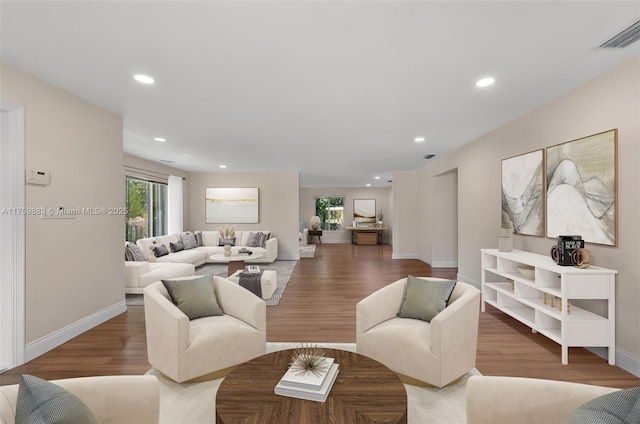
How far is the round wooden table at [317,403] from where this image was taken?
55.2 inches

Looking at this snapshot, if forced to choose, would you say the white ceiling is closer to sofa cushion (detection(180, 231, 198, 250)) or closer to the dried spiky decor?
the dried spiky decor

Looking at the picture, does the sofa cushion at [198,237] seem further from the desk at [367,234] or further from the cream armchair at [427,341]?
the cream armchair at [427,341]

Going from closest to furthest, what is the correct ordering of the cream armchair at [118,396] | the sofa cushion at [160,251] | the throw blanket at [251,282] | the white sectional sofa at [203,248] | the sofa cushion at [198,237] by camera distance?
the cream armchair at [118,396] < the throw blanket at [251,282] < the white sectional sofa at [203,248] < the sofa cushion at [160,251] < the sofa cushion at [198,237]

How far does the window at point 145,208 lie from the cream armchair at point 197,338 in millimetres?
4356

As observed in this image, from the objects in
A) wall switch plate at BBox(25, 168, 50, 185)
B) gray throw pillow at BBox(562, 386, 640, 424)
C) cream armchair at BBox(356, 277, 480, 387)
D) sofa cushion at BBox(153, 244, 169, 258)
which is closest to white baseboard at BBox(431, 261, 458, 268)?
cream armchair at BBox(356, 277, 480, 387)

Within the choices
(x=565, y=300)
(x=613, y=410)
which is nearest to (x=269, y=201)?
(x=565, y=300)

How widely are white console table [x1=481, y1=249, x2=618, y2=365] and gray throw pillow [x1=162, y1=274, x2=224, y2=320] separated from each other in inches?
123

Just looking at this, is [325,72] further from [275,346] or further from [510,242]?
[510,242]

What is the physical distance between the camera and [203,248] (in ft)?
25.8

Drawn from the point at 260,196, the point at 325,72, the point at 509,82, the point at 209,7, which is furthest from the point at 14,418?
the point at 260,196

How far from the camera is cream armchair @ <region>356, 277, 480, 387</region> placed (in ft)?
7.39

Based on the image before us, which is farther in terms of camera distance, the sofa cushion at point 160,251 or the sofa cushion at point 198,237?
the sofa cushion at point 198,237

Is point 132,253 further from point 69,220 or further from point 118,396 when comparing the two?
point 118,396

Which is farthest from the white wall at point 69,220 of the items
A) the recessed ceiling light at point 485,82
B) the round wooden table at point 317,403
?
the recessed ceiling light at point 485,82
